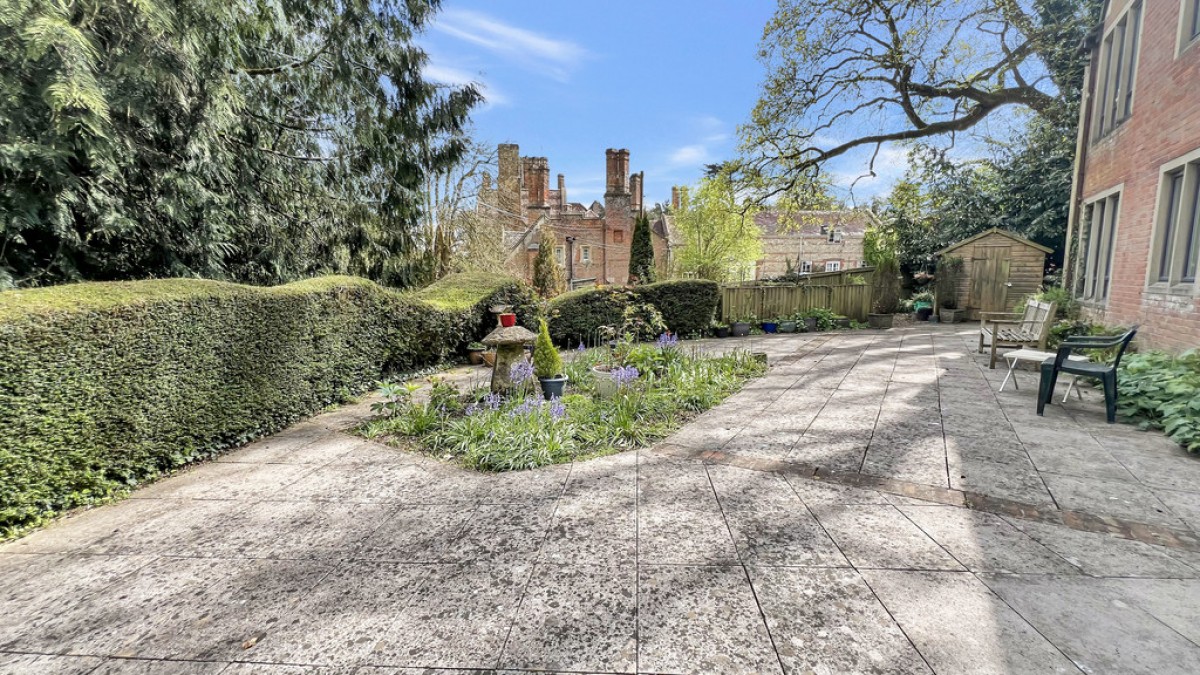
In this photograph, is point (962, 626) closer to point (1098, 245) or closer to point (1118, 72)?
point (1098, 245)

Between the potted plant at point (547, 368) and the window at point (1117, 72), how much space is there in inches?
341

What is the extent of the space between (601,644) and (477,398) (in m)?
3.93

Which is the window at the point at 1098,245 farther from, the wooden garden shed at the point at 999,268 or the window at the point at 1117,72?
the wooden garden shed at the point at 999,268

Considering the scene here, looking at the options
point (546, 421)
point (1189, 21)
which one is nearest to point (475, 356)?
point (546, 421)

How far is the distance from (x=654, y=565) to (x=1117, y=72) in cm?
1063

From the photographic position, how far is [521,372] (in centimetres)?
526

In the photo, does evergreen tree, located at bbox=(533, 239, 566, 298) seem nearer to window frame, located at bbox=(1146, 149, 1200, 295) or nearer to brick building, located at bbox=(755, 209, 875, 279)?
window frame, located at bbox=(1146, 149, 1200, 295)

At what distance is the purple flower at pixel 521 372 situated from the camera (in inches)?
207

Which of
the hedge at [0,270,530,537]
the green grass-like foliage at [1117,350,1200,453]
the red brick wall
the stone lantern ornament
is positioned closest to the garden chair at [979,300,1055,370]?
the red brick wall

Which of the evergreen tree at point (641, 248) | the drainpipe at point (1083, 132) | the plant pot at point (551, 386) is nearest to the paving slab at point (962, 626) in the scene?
the plant pot at point (551, 386)

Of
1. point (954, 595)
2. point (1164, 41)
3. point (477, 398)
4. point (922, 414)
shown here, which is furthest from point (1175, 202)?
point (477, 398)

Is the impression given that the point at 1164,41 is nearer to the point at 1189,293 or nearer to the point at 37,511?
the point at 1189,293

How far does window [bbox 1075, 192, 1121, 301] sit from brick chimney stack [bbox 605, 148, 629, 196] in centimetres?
1862

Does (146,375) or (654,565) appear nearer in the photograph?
(654,565)
